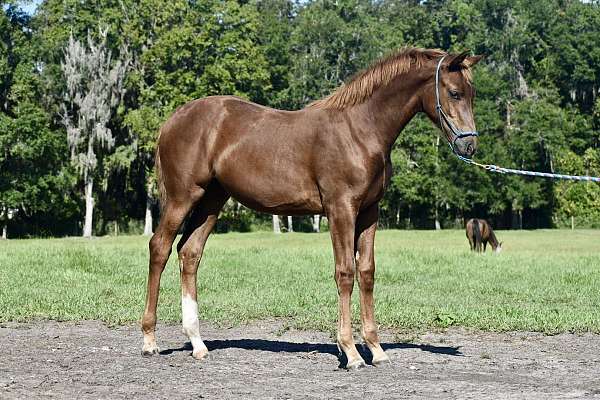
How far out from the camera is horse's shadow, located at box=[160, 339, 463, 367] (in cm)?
952

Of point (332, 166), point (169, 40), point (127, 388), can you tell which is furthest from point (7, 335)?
point (169, 40)

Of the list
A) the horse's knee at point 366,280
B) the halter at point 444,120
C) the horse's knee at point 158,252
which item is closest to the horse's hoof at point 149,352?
the horse's knee at point 158,252

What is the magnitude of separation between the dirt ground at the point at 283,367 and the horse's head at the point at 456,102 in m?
2.15

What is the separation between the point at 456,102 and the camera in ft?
28.2

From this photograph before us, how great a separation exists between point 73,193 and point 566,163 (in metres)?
38.7

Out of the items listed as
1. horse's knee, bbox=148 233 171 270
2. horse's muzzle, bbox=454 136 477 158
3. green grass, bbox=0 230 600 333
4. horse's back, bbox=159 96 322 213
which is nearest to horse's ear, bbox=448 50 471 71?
horse's muzzle, bbox=454 136 477 158

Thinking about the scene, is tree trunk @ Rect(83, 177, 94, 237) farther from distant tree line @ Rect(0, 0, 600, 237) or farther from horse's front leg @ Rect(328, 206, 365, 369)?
horse's front leg @ Rect(328, 206, 365, 369)

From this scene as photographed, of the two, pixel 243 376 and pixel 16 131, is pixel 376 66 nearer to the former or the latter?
pixel 243 376

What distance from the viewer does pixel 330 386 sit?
756 cm

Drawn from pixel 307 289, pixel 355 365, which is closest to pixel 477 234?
pixel 307 289

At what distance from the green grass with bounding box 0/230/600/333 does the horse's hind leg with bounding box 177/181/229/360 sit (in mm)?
2254

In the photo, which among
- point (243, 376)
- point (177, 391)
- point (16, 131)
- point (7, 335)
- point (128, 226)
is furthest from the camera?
point (128, 226)

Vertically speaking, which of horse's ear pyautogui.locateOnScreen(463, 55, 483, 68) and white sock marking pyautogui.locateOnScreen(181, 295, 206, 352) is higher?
horse's ear pyautogui.locateOnScreen(463, 55, 483, 68)

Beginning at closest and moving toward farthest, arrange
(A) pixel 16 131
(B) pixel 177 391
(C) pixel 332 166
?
(B) pixel 177 391, (C) pixel 332 166, (A) pixel 16 131
